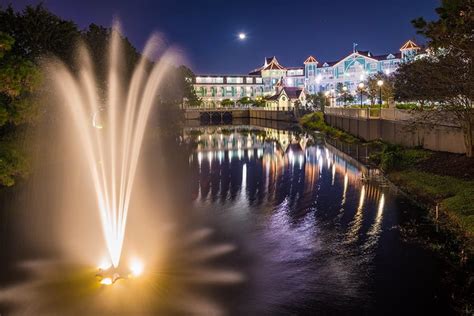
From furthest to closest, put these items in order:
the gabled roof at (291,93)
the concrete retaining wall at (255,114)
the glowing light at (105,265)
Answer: the gabled roof at (291,93) → the concrete retaining wall at (255,114) → the glowing light at (105,265)

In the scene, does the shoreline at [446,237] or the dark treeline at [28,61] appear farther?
the dark treeline at [28,61]

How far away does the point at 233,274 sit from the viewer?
14398 millimetres

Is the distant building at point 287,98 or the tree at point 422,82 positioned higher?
the distant building at point 287,98

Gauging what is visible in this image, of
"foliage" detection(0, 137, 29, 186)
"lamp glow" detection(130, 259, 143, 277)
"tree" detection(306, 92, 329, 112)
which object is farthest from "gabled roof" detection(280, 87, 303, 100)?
"lamp glow" detection(130, 259, 143, 277)

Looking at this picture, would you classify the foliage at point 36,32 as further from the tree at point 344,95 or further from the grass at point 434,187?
the tree at point 344,95

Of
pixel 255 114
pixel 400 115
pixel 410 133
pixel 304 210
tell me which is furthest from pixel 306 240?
pixel 255 114

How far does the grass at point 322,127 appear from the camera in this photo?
2035 inches

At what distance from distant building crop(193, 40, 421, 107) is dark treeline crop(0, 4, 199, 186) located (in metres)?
68.3

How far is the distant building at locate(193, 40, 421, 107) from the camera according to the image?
11488 centimetres

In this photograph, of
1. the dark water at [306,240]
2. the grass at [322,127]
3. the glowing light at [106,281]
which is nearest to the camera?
the dark water at [306,240]

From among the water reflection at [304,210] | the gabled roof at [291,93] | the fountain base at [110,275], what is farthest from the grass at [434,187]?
the gabled roof at [291,93]

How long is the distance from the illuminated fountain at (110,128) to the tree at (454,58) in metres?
13.3

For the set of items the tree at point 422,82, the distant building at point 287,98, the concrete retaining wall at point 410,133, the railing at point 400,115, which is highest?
the distant building at point 287,98

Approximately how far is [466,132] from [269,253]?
52.7 ft
